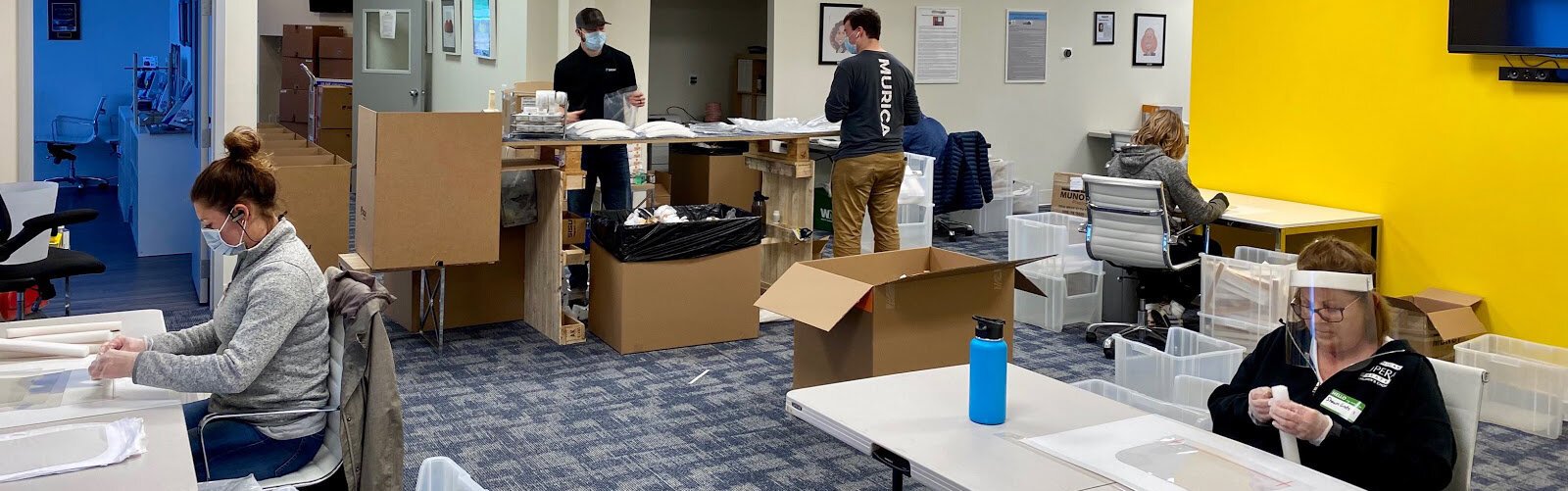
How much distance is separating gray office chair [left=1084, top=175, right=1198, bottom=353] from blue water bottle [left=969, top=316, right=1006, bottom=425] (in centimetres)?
290

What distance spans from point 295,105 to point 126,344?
9964 mm

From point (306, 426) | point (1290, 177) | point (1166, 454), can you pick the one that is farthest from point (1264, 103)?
point (306, 426)

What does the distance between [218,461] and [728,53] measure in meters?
8.59

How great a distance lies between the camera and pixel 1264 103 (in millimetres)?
5980

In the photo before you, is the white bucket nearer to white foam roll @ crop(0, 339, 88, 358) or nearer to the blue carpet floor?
the blue carpet floor

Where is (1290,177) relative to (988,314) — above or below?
above

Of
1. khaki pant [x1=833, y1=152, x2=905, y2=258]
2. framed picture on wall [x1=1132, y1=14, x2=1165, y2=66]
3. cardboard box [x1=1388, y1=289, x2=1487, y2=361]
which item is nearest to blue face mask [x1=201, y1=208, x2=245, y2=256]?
khaki pant [x1=833, y1=152, x2=905, y2=258]

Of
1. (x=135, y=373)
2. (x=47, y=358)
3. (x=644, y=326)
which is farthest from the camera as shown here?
(x=644, y=326)

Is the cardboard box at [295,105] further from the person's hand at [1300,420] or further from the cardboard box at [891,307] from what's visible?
the person's hand at [1300,420]

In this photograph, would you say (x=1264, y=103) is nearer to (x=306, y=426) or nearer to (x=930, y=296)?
(x=930, y=296)

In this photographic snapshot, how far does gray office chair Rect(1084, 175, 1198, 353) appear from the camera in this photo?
5.19 metres

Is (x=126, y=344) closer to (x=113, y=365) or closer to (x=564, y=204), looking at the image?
(x=113, y=365)

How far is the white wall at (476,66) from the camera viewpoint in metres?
8.12

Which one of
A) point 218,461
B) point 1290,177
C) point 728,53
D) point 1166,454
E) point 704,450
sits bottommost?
point 704,450
